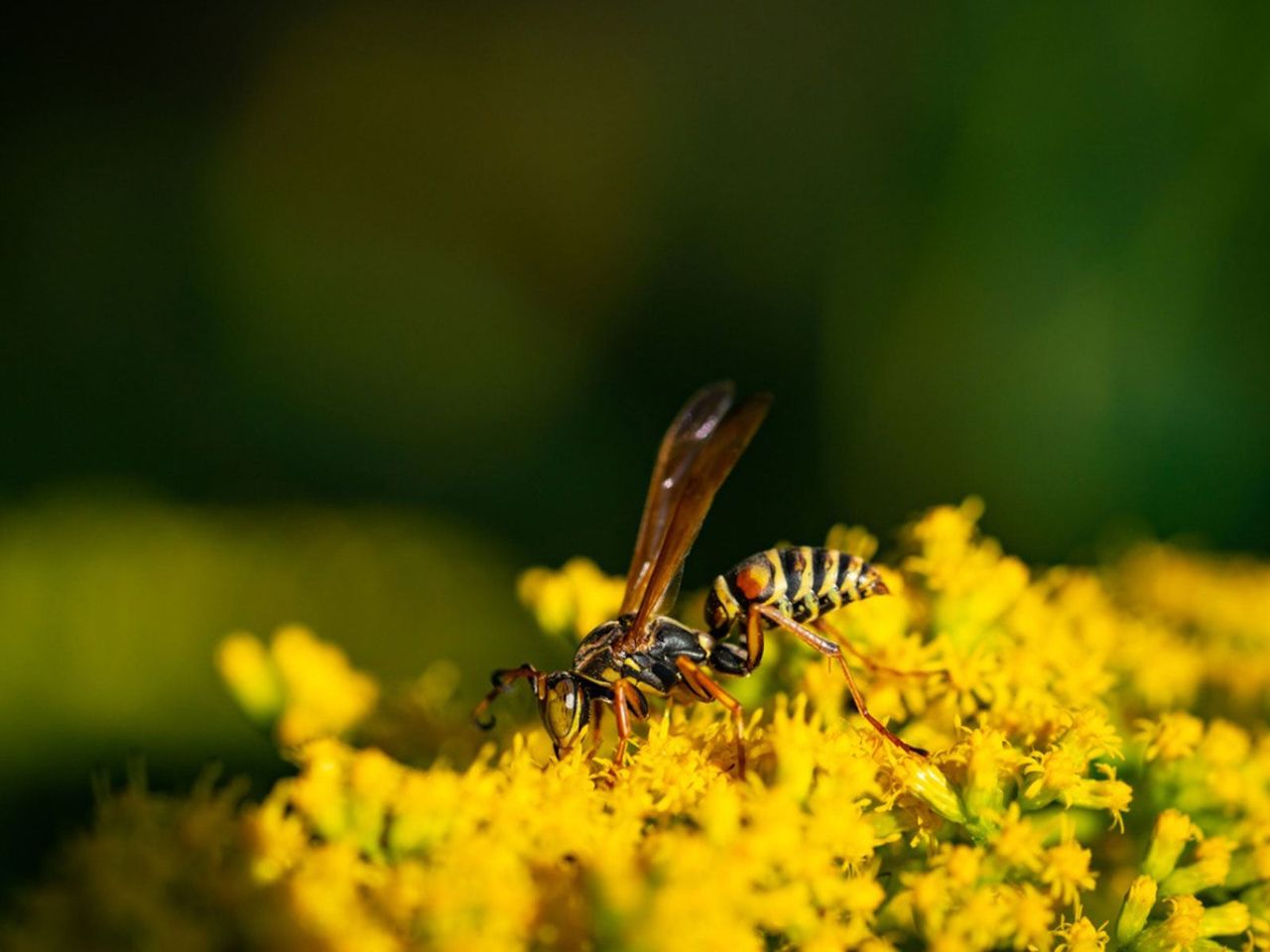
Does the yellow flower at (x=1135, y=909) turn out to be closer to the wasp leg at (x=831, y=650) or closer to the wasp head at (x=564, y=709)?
the wasp leg at (x=831, y=650)

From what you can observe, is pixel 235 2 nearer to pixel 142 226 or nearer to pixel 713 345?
pixel 142 226

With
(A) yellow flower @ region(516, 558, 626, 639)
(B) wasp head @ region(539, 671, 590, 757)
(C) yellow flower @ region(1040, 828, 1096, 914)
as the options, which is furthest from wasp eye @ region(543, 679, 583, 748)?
(C) yellow flower @ region(1040, 828, 1096, 914)

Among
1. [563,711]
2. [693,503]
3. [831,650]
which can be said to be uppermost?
[693,503]

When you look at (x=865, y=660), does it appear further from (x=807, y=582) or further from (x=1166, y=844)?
(x=1166, y=844)

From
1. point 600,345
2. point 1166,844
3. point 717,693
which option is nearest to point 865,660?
point 717,693

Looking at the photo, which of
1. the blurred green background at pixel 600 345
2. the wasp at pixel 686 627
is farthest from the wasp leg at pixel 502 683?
the blurred green background at pixel 600 345

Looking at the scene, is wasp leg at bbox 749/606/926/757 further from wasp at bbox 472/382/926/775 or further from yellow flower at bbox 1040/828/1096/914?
yellow flower at bbox 1040/828/1096/914
